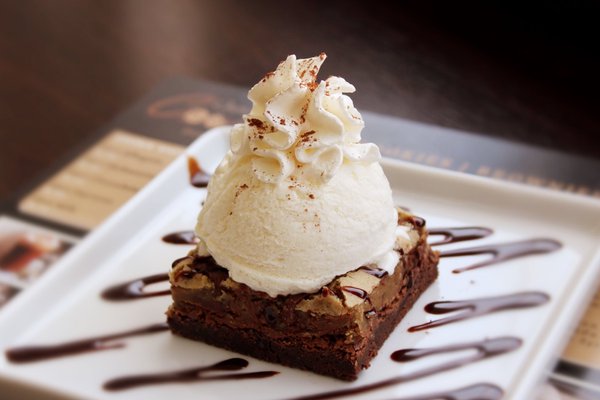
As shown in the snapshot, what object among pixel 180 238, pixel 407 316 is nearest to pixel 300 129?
pixel 407 316

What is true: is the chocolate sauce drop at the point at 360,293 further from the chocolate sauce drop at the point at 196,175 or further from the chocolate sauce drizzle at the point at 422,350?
the chocolate sauce drop at the point at 196,175

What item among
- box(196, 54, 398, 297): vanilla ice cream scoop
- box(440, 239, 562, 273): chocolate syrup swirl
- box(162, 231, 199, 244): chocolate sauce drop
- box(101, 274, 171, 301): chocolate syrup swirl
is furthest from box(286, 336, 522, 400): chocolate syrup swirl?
box(162, 231, 199, 244): chocolate sauce drop

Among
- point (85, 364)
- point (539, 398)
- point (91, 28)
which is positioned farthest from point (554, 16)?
point (85, 364)

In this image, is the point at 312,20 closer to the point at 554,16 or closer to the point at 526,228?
the point at 554,16

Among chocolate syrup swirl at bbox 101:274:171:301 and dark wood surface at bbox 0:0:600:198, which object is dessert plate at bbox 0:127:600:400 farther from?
dark wood surface at bbox 0:0:600:198

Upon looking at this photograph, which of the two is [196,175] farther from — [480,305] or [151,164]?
[480,305]

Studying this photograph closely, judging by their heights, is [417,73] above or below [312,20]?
below
